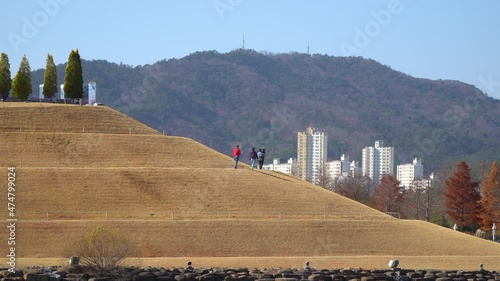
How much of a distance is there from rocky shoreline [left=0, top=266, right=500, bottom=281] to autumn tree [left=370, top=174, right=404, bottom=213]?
5917 centimetres

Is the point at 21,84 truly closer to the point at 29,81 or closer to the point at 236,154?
the point at 29,81

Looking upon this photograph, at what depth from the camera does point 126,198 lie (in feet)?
219

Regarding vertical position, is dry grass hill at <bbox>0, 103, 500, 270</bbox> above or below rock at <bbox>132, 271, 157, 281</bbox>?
above

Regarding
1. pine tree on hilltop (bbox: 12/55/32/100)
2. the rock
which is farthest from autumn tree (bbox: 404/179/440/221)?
the rock

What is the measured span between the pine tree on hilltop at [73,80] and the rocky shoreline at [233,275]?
150ft

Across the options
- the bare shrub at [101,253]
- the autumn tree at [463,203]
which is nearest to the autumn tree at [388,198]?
the autumn tree at [463,203]

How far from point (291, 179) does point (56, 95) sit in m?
31.4

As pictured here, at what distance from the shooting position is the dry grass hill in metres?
59.0

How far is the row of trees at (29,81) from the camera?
90375 mm

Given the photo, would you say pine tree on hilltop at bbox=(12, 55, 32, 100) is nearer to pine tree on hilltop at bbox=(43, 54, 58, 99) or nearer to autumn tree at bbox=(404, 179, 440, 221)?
pine tree on hilltop at bbox=(43, 54, 58, 99)

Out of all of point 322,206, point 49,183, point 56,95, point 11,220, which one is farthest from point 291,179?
point 56,95

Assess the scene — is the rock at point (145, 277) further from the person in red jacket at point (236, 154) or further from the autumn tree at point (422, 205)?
the autumn tree at point (422, 205)

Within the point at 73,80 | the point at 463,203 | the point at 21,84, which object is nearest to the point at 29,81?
the point at 21,84

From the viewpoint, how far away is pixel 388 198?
370 ft
